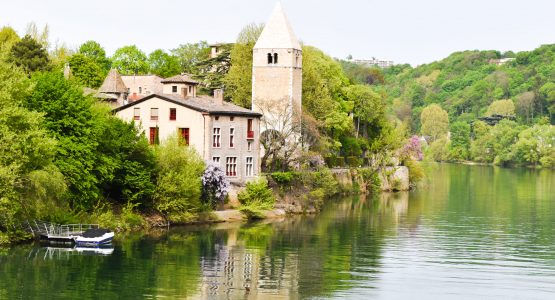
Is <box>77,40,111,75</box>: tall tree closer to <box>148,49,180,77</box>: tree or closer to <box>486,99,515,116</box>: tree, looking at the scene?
<box>148,49,180,77</box>: tree

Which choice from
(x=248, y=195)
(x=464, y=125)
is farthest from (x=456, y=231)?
(x=464, y=125)

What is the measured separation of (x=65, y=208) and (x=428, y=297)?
2109 centimetres

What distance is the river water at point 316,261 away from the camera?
41562 mm

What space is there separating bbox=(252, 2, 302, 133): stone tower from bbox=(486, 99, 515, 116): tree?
4555 inches

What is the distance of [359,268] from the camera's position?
47875 millimetres

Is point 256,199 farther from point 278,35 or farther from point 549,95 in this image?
point 549,95

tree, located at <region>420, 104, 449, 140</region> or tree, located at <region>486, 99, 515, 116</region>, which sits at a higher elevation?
tree, located at <region>486, 99, 515, 116</region>

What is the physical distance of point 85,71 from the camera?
96562 mm

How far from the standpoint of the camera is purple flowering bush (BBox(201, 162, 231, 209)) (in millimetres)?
64375

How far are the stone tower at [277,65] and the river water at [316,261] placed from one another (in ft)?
44.4

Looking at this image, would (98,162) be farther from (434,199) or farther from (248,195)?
(434,199)

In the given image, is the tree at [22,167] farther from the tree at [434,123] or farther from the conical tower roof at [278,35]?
the tree at [434,123]

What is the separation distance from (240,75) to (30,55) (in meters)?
17.3

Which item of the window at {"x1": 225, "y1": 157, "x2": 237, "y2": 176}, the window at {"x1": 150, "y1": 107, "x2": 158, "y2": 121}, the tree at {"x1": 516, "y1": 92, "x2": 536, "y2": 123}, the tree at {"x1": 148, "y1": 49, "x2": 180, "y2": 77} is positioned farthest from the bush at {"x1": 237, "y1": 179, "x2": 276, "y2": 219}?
the tree at {"x1": 516, "y1": 92, "x2": 536, "y2": 123}
